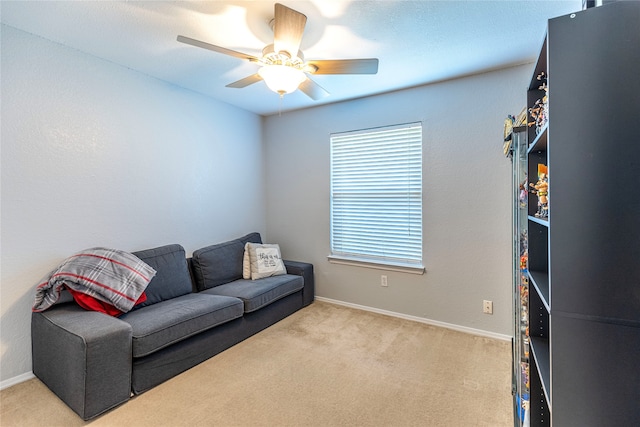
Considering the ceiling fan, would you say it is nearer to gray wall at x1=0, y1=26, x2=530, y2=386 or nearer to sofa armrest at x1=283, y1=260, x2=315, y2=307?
gray wall at x1=0, y1=26, x2=530, y2=386

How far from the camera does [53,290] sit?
2.10m

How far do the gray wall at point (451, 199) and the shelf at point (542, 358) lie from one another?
5.10 feet

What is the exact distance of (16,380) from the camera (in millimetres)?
2152

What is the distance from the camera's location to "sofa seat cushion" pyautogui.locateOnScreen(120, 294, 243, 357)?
2049mm

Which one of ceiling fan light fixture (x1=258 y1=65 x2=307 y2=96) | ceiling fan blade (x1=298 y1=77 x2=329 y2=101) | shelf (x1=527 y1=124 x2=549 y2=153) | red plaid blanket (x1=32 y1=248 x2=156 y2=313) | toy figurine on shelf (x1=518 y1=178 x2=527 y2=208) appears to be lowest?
red plaid blanket (x1=32 y1=248 x2=156 y2=313)

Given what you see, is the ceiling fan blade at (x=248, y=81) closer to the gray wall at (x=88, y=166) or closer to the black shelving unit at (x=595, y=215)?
the gray wall at (x=88, y=166)

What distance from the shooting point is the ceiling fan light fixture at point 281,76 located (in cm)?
185

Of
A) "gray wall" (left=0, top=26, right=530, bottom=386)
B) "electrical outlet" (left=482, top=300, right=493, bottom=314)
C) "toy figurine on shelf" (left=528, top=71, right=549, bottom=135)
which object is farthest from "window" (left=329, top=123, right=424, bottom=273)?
"toy figurine on shelf" (left=528, top=71, right=549, bottom=135)

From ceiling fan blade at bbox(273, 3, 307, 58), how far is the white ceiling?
26cm

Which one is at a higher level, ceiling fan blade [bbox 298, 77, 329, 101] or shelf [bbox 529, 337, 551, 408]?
ceiling fan blade [bbox 298, 77, 329, 101]

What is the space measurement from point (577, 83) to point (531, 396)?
51.3 inches

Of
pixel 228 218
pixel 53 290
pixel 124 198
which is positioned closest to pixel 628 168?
pixel 53 290

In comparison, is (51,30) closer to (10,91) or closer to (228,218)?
(10,91)

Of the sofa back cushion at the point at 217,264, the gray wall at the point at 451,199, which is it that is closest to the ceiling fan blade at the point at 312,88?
the gray wall at the point at 451,199
